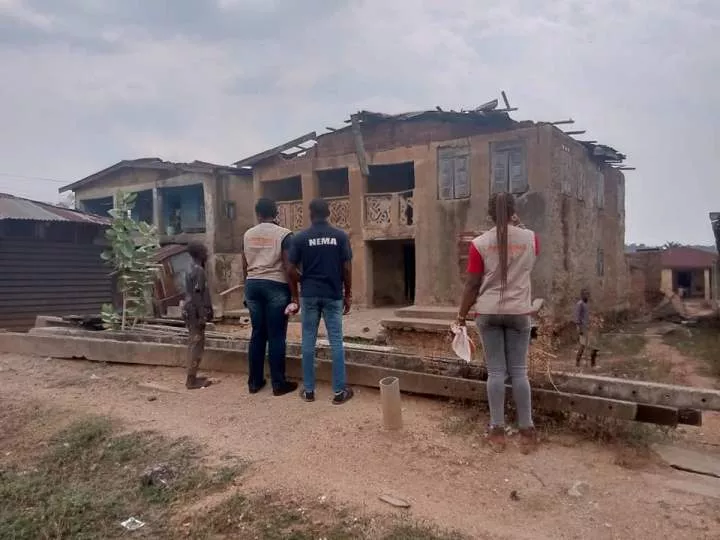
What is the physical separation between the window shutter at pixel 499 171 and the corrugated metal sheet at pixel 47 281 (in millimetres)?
10063

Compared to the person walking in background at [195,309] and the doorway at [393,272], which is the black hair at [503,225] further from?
the doorway at [393,272]

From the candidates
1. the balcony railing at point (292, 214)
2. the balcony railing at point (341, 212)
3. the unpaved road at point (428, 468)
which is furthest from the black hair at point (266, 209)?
the balcony railing at point (292, 214)

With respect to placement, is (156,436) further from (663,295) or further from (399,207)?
(663,295)

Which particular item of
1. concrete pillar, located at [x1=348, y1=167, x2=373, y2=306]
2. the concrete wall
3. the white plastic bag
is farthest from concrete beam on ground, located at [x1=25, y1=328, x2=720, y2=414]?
concrete pillar, located at [x1=348, y1=167, x2=373, y2=306]

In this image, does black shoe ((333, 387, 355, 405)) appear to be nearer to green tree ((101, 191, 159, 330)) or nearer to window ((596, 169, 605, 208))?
green tree ((101, 191, 159, 330))

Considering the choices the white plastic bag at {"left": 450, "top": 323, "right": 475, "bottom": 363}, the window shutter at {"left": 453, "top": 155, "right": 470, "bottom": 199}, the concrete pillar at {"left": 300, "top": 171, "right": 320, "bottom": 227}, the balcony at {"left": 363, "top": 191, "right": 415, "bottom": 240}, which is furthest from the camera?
the concrete pillar at {"left": 300, "top": 171, "right": 320, "bottom": 227}

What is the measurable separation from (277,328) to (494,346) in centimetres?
203

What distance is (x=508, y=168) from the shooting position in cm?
1392

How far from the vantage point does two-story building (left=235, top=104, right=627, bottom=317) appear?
538 inches

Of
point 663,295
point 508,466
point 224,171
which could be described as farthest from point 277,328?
point 663,295

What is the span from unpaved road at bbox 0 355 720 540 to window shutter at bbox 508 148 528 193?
10.2m

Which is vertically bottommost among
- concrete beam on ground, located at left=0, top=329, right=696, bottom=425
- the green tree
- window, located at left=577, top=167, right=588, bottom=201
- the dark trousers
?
concrete beam on ground, located at left=0, top=329, right=696, bottom=425

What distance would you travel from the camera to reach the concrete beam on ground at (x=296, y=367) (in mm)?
3920

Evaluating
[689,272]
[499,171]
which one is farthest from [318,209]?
[689,272]
